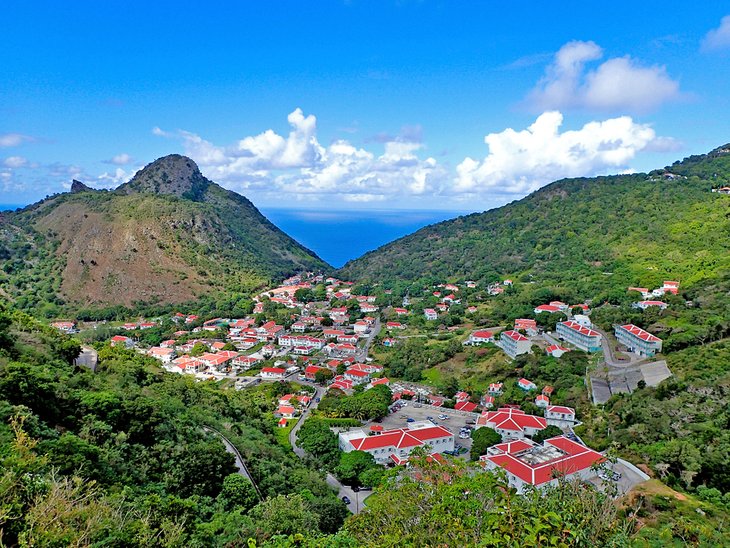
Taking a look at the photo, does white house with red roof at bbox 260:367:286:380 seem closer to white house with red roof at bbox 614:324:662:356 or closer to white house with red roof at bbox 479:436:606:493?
white house with red roof at bbox 479:436:606:493

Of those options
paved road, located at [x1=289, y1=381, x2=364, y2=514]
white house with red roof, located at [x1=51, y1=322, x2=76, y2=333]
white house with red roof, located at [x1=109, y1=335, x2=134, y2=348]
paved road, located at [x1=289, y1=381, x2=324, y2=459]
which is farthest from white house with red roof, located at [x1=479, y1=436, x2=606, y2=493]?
white house with red roof, located at [x1=51, y1=322, x2=76, y2=333]

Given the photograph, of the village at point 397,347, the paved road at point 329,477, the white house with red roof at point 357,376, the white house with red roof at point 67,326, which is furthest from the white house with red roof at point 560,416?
the white house with red roof at point 67,326

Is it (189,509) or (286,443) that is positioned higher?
(189,509)

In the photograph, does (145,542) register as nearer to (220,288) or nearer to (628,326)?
(628,326)

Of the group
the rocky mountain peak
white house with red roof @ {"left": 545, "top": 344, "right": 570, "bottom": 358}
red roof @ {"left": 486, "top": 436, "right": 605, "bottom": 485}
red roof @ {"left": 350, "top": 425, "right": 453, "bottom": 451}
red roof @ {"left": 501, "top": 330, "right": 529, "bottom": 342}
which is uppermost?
the rocky mountain peak

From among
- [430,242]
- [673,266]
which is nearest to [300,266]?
[430,242]

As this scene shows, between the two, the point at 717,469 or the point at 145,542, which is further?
the point at 717,469

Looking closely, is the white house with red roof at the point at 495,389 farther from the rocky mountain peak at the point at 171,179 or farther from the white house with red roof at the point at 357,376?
the rocky mountain peak at the point at 171,179
